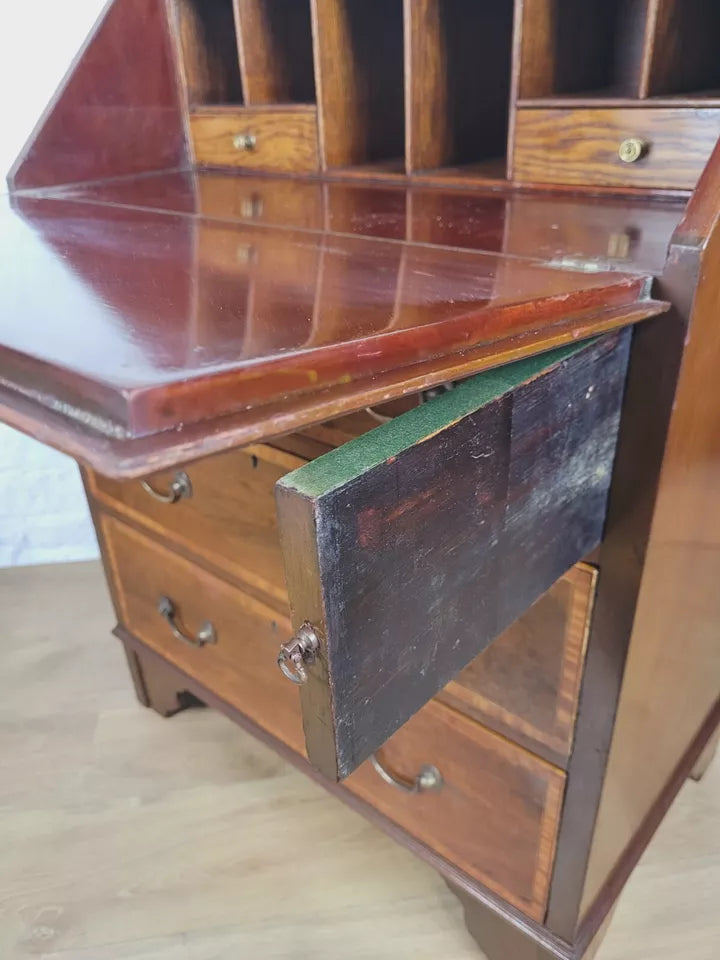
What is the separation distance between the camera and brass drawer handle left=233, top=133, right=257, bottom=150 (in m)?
1.12

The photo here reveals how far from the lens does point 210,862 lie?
1165 millimetres

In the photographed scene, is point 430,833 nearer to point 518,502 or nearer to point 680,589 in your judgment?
point 680,589

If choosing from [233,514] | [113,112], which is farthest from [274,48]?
[233,514]

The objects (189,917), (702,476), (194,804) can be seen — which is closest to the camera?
(702,476)

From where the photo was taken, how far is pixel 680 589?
0.78 metres

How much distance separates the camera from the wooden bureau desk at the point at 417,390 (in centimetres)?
39

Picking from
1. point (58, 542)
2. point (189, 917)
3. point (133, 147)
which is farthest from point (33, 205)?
point (58, 542)

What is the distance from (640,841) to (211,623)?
2.04 ft

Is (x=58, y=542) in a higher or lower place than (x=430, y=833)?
lower

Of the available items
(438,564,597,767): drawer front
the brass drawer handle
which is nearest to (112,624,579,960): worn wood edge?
(438,564,597,767): drawer front

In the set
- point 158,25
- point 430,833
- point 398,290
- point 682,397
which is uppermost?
point 158,25

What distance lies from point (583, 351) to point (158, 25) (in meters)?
0.95

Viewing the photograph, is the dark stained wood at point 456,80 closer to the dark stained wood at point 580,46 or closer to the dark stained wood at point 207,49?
the dark stained wood at point 580,46

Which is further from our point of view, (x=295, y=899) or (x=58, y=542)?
(x=58, y=542)
